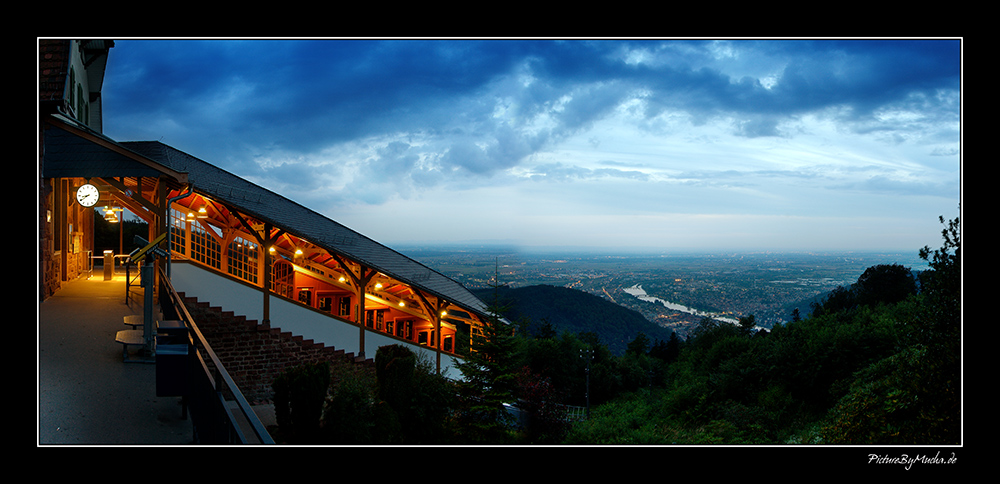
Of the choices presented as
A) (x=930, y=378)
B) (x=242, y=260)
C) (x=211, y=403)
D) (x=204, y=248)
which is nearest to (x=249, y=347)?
(x=242, y=260)

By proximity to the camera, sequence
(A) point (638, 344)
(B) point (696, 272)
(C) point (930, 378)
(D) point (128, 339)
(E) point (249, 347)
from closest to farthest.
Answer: (C) point (930, 378)
(D) point (128, 339)
(E) point (249, 347)
(B) point (696, 272)
(A) point (638, 344)

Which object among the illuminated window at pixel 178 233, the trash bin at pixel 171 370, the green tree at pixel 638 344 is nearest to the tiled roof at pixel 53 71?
the illuminated window at pixel 178 233

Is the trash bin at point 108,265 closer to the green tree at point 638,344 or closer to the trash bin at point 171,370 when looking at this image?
the trash bin at point 171,370

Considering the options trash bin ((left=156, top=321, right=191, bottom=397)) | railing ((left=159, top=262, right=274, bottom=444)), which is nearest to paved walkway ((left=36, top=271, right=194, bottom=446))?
railing ((left=159, top=262, right=274, bottom=444))

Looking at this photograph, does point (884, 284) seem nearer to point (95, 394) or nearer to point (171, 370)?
point (171, 370)

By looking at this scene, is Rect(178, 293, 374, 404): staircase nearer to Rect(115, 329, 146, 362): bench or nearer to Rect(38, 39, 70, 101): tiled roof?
Rect(38, 39, 70, 101): tiled roof
